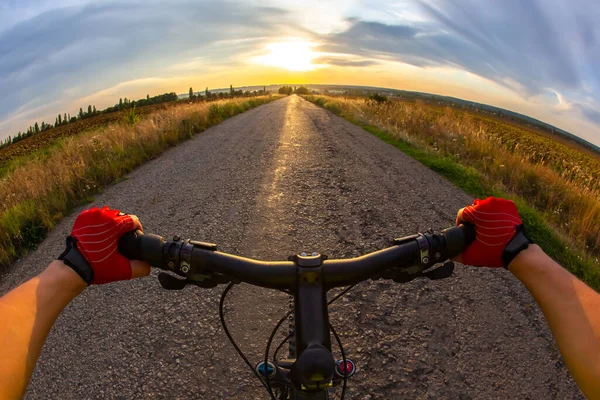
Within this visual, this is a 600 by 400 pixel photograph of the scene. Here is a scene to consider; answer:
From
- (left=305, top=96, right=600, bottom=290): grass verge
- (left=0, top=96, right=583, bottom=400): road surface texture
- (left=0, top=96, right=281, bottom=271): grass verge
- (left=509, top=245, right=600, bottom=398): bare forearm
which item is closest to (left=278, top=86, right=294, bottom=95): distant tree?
(left=0, top=96, right=281, bottom=271): grass verge

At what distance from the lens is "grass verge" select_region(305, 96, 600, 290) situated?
385 cm

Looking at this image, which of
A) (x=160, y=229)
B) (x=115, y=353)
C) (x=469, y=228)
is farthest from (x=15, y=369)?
(x=160, y=229)

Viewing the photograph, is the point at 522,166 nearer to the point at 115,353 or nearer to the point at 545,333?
the point at 545,333

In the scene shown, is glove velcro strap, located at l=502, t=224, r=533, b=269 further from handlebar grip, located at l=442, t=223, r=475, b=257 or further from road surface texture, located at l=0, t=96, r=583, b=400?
road surface texture, located at l=0, t=96, r=583, b=400

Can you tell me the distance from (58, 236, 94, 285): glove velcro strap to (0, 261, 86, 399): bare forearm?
0.6 inches

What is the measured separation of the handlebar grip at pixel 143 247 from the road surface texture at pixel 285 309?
146cm

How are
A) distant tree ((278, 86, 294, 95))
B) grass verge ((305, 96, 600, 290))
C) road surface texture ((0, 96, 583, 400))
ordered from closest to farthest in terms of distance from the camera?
1. road surface texture ((0, 96, 583, 400))
2. grass verge ((305, 96, 600, 290))
3. distant tree ((278, 86, 294, 95))

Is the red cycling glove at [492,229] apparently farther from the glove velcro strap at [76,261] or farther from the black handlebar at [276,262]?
the glove velcro strap at [76,261]

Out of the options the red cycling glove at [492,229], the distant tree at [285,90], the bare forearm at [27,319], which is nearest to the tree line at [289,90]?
the distant tree at [285,90]

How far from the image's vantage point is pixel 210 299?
10.0ft

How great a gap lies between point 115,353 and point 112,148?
720cm

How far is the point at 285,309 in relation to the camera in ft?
9.59

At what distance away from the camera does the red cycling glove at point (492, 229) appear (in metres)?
1.21

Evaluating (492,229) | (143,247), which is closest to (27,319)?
(143,247)
